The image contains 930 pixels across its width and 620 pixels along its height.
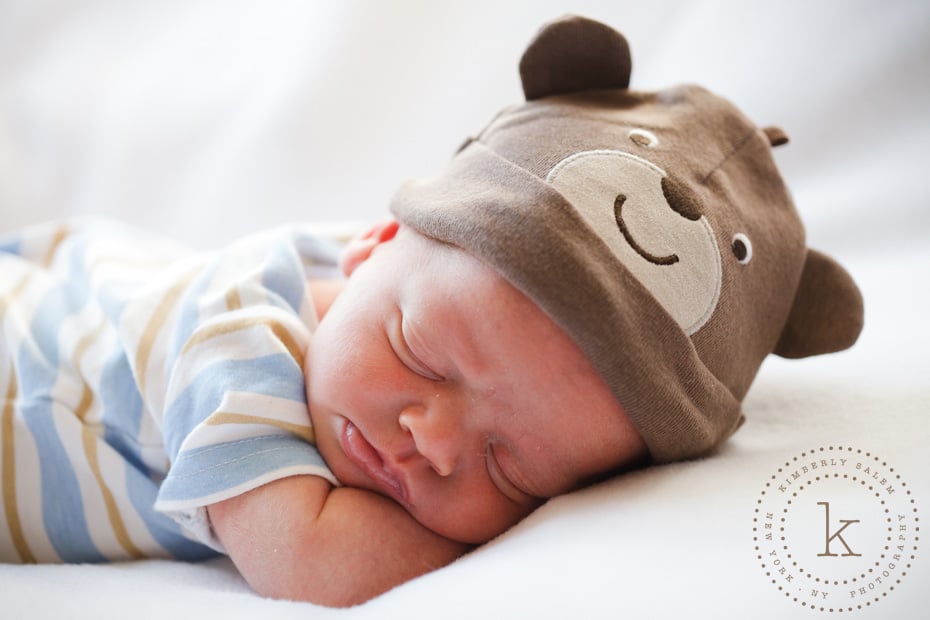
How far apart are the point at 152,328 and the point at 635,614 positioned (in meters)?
0.75

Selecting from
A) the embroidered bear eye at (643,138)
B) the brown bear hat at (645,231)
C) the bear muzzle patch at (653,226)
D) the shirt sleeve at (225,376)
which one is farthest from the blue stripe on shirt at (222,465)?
the embroidered bear eye at (643,138)

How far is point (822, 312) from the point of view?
1.08 m

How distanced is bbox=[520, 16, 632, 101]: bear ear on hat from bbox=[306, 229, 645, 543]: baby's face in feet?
0.97

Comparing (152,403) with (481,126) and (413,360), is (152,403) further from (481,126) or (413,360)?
(481,126)

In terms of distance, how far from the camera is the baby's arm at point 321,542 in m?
0.90

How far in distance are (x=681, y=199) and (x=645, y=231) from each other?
0.07 meters

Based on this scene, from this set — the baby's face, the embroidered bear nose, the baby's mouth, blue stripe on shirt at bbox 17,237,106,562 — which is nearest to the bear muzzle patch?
the embroidered bear nose

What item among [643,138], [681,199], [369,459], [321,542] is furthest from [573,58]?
[321,542]

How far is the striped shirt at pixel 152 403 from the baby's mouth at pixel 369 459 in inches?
1.7

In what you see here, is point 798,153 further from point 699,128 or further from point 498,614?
point 498,614

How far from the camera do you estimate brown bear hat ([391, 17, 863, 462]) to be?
0.87 m

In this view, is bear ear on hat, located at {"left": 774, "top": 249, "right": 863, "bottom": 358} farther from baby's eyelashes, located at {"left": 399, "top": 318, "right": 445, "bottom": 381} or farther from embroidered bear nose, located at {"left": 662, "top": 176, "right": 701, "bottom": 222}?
baby's eyelashes, located at {"left": 399, "top": 318, "right": 445, "bottom": 381}

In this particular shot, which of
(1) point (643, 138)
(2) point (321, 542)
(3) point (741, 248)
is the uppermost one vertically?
(1) point (643, 138)

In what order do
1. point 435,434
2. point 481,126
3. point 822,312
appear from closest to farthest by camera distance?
point 435,434 < point 822,312 < point 481,126
